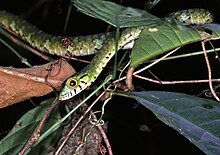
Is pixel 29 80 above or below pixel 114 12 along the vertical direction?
below

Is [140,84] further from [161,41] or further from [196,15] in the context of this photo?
[161,41]

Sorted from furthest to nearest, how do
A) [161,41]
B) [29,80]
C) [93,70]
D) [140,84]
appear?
[140,84] → [93,70] → [29,80] → [161,41]

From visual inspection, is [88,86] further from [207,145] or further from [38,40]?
[207,145]

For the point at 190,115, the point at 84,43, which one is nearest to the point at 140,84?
the point at 84,43

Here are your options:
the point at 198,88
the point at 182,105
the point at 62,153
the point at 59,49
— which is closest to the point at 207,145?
the point at 182,105

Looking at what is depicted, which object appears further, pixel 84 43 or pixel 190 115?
pixel 84 43

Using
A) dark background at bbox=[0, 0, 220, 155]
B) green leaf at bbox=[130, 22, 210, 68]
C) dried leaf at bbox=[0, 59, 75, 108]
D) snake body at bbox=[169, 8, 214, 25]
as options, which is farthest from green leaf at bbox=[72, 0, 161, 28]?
dark background at bbox=[0, 0, 220, 155]

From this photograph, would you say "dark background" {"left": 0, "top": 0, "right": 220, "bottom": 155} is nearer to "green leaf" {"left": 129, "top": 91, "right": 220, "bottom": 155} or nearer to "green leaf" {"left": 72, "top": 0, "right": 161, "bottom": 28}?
"green leaf" {"left": 129, "top": 91, "right": 220, "bottom": 155}
